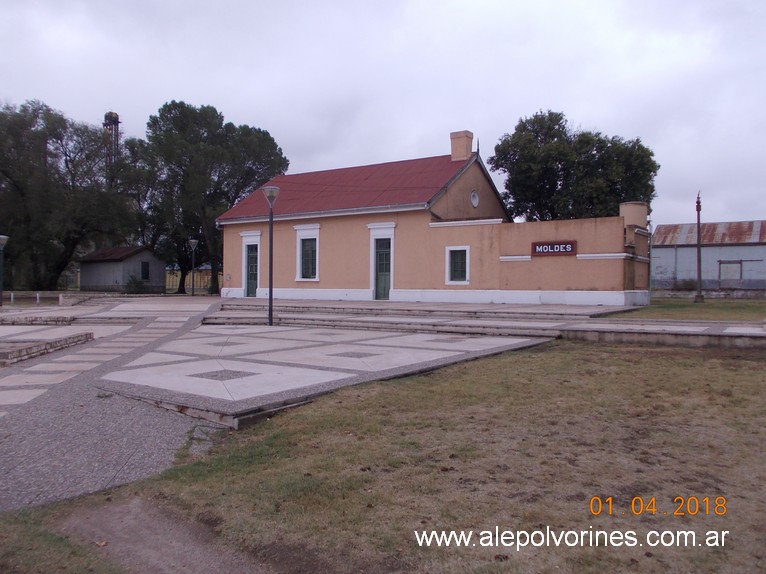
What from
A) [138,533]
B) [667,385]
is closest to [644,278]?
[667,385]

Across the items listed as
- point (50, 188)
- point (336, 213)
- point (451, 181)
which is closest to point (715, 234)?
point (451, 181)

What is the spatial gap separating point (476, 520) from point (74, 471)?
3109 millimetres

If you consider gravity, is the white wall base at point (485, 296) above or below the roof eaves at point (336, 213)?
below

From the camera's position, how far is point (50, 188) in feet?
114

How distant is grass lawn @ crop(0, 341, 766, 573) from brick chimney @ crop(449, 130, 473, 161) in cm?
2201

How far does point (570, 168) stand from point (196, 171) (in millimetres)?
24890

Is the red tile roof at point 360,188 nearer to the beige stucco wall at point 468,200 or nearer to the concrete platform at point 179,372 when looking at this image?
the beige stucco wall at point 468,200

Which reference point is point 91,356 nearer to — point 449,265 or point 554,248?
point 449,265

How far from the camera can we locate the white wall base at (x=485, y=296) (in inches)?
816

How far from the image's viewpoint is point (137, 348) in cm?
1149

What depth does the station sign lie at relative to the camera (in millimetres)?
21125

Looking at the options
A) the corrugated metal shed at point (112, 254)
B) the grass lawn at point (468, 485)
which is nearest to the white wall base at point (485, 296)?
the grass lawn at point (468, 485)

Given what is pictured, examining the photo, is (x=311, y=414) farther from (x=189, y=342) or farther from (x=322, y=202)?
(x=322, y=202)
